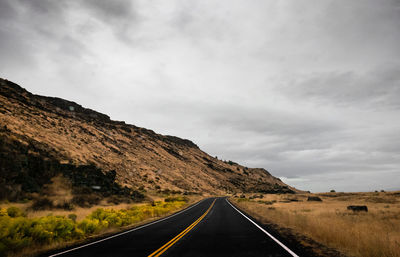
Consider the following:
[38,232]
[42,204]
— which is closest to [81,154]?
[42,204]

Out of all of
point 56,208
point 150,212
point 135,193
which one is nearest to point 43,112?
point 135,193

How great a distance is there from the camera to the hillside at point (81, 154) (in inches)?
1083

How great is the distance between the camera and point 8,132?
1238 inches

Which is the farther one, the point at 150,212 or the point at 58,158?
the point at 58,158

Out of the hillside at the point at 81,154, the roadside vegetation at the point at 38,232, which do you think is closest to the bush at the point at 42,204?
the hillside at the point at 81,154

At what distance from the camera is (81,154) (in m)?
43.0

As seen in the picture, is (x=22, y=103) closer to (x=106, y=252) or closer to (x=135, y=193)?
(x=135, y=193)

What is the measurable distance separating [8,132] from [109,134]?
3588 cm

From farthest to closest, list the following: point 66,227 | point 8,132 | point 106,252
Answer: point 8,132, point 66,227, point 106,252

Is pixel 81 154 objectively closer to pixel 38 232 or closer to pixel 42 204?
pixel 42 204

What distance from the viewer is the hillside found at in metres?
27.5

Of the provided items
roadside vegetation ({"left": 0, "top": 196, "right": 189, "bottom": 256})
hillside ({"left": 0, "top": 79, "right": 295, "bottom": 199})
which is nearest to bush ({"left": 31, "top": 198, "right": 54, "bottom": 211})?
hillside ({"left": 0, "top": 79, "right": 295, "bottom": 199})

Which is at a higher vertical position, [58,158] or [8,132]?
[8,132]

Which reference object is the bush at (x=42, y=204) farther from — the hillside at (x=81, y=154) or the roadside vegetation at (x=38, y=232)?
the roadside vegetation at (x=38, y=232)
